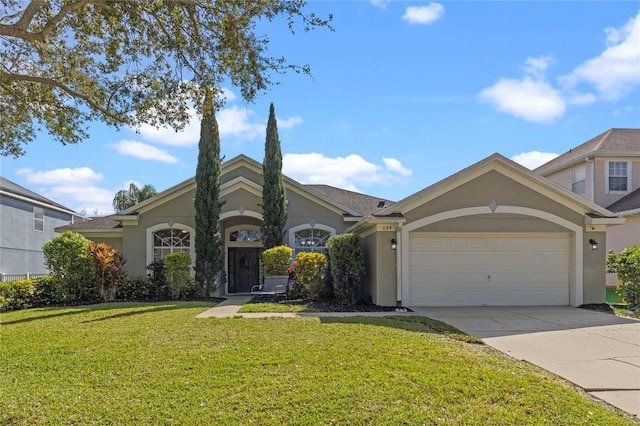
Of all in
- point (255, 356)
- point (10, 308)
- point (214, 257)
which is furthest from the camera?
point (214, 257)

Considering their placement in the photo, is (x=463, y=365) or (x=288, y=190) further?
(x=288, y=190)

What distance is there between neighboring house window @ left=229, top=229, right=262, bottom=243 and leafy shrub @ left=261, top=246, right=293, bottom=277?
164 inches

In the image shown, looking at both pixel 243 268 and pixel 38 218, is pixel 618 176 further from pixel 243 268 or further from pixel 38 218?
pixel 38 218

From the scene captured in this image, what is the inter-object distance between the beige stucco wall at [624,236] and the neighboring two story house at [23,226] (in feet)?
82.7

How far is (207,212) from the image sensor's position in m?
16.0

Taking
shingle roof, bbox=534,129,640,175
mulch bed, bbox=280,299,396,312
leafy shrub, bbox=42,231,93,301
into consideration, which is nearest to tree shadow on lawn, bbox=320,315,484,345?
mulch bed, bbox=280,299,396,312

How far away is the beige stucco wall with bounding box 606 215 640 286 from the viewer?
57.6 feet

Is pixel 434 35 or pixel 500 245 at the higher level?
pixel 434 35

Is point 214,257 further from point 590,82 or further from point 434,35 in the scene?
point 590,82

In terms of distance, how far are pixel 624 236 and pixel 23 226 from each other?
92.6 ft

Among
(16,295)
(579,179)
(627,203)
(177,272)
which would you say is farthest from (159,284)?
(579,179)

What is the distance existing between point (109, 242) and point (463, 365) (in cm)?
1588

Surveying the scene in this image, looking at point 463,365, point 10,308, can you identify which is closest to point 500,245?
point 463,365

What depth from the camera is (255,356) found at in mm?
6340
